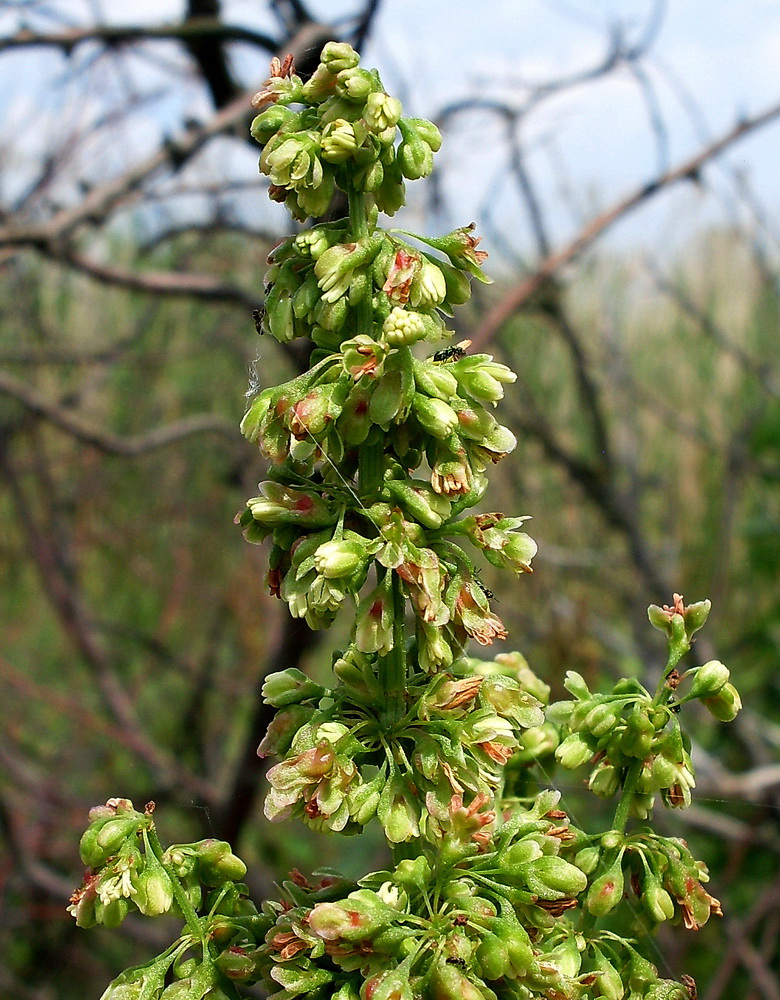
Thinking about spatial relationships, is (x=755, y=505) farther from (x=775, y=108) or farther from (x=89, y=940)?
(x=89, y=940)

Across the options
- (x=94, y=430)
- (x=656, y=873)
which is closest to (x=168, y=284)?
(x=94, y=430)

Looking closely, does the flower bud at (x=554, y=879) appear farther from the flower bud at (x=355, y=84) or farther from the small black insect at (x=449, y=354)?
the flower bud at (x=355, y=84)

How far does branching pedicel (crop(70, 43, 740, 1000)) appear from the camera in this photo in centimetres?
74

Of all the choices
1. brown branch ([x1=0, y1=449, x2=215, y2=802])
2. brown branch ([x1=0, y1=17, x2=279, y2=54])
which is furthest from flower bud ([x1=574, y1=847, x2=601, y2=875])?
brown branch ([x1=0, y1=449, x2=215, y2=802])

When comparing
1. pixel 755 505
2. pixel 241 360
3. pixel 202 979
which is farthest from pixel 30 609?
pixel 202 979

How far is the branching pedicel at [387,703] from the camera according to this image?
0.74m

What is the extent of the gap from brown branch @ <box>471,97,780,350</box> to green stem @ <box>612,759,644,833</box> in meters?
1.97

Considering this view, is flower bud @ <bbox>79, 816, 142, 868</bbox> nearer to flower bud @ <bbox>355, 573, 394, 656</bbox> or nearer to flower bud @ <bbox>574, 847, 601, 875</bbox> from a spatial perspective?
flower bud @ <bbox>355, 573, 394, 656</bbox>

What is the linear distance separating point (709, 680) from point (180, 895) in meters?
0.48

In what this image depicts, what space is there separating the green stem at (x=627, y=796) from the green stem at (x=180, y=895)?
0.36m

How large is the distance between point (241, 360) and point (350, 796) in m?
3.97

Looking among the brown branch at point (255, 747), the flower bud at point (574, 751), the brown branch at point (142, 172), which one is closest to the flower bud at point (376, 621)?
the flower bud at point (574, 751)

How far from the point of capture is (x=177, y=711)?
4.59 m

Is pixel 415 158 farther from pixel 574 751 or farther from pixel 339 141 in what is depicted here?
pixel 574 751
